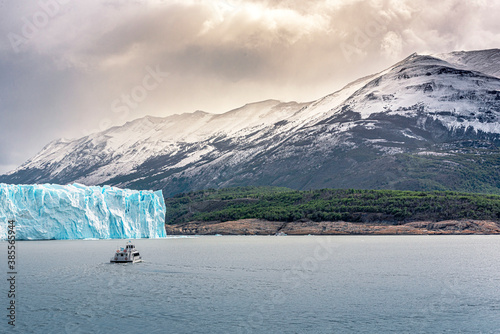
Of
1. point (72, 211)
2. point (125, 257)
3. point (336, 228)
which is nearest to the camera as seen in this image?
point (125, 257)

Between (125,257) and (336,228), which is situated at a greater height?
(125,257)

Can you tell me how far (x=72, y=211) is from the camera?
404 ft

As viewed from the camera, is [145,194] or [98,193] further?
[145,194]

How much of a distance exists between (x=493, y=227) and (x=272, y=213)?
72189mm

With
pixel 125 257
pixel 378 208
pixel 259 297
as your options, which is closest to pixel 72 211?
A: pixel 125 257

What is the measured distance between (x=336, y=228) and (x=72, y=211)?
269 ft

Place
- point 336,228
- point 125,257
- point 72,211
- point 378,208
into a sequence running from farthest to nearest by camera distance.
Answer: point 378,208 → point 336,228 → point 72,211 → point 125,257

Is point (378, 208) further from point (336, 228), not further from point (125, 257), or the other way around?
point (125, 257)

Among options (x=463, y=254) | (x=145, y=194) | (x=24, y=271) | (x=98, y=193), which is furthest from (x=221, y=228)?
(x=24, y=271)

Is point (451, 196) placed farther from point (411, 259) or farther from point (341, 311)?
point (341, 311)

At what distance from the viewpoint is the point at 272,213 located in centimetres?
18512

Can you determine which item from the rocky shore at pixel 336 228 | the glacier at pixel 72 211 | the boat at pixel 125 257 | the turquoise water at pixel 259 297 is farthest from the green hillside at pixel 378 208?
the boat at pixel 125 257

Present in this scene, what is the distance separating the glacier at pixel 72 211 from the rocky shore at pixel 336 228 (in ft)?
153

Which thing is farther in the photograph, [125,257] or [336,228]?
→ [336,228]
